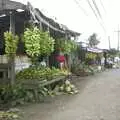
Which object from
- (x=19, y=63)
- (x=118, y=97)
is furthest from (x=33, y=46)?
(x=118, y=97)

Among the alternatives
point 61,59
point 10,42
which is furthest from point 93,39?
point 10,42

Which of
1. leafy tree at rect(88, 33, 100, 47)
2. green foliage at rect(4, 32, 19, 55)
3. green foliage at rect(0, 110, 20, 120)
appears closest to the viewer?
green foliage at rect(0, 110, 20, 120)

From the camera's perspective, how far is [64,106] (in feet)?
41.5

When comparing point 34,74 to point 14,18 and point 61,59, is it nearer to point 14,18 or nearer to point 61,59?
point 14,18

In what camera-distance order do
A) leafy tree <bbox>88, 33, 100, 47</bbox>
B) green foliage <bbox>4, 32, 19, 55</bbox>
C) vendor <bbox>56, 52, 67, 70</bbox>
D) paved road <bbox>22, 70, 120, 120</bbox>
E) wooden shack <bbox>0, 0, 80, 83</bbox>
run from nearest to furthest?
1. paved road <bbox>22, 70, 120, 120</bbox>
2. green foliage <bbox>4, 32, 19, 55</bbox>
3. wooden shack <bbox>0, 0, 80, 83</bbox>
4. vendor <bbox>56, 52, 67, 70</bbox>
5. leafy tree <bbox>88, 33, 100, 47</bbox>

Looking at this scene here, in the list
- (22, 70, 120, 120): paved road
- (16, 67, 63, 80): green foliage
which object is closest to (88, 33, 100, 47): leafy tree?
(16, 67, 63, 80): green foliage

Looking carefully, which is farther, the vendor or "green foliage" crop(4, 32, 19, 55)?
the vendor

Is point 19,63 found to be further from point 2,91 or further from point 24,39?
point 2,91

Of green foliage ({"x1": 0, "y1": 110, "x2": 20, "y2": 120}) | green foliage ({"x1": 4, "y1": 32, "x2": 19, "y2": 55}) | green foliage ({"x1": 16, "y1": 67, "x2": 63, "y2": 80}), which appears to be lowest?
green foliage ({"x1": 0, "y1": 110, "x2": 20, "y2": 120})

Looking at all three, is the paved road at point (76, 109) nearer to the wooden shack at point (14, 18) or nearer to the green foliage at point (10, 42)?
the wooden shack at point (14, 18)

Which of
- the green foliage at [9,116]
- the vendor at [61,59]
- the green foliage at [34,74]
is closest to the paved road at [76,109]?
the green foliage at [9,116]

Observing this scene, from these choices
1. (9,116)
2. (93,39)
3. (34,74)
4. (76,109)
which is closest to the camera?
(9,116)

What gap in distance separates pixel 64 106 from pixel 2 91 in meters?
2.04

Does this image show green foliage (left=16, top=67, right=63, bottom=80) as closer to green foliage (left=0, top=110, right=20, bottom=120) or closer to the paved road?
the paved road
